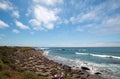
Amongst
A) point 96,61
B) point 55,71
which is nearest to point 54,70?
point 55,71

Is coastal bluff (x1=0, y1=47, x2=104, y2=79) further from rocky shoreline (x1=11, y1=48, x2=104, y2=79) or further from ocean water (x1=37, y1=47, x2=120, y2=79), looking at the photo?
ocean water (x1=37, y1=47, x2=120, y2=79)

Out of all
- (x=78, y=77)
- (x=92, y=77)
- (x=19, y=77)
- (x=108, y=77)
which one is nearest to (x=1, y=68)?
(x=19, y=77)

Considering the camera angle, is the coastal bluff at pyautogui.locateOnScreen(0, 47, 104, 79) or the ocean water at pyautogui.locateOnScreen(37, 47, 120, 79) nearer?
the coastal bluff at pyautogui.locateOnScreen(0, 47, 104, 79)

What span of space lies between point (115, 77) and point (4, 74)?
12.7m

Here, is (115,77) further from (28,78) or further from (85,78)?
(28,78)

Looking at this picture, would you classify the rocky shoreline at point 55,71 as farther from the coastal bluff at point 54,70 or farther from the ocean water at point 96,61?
the ocean water at point 96,61

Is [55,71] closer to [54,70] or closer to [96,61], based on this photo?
[54,70]

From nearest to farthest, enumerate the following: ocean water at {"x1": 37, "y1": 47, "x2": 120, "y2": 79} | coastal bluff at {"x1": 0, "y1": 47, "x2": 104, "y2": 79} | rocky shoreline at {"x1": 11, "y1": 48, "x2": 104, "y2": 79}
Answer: coastal bluff at {"x1": 0, "y1": 47, "x2": 104, "y2": 79}
rocky shoreline at {"x1": 11, "y1": 48, "x2": 104, "y2": 79}
ocean water at {"x1": 37, "y1": 47, "x2": 120, "y2": 79}

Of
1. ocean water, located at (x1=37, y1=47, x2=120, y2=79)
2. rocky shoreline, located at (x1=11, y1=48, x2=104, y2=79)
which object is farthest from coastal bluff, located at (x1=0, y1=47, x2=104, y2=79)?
ocean water, located at (x1=37, y1=47, x2=120, y2=79)

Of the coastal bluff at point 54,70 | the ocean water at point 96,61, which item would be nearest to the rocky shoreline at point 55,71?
the coastal bluff at point 54,70

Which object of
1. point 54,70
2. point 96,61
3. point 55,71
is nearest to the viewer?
point 55,71

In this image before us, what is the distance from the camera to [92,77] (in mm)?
16094

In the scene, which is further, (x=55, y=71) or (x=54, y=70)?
(x=54, y=70)

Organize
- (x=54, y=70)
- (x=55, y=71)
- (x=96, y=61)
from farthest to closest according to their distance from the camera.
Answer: (x=96, y=61) < (x=54, y=70) < (x=55, y=71)
